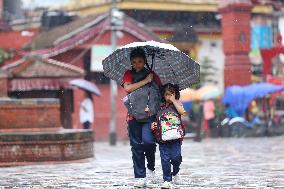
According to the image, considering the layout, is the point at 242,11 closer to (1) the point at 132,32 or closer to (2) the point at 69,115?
(1) the point at 132,32

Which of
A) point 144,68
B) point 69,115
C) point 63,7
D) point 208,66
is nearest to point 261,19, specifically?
point 208,66

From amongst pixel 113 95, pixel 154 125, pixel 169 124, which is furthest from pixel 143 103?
pixel 113 95

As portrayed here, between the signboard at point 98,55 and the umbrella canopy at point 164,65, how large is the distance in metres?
24.5

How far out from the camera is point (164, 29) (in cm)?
4838

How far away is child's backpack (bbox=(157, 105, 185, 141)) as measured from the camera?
1066 cm

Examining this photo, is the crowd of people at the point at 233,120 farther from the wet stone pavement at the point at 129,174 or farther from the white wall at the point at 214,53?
the wet stone pavement at the point at 129,174

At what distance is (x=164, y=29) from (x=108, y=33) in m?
11.7

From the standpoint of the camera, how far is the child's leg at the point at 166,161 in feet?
35.1

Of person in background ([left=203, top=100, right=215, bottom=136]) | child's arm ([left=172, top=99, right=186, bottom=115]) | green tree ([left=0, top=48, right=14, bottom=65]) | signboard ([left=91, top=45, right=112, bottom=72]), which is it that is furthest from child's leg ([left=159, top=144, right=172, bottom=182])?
green tree ([left=0, top=48, right=14, bottom=65])

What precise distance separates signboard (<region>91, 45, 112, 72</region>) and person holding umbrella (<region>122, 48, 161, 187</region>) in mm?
24969

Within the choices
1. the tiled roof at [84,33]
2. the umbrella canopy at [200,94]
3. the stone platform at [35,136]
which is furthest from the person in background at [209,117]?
the stone platform at [35,136]

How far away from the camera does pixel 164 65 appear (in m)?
11.4

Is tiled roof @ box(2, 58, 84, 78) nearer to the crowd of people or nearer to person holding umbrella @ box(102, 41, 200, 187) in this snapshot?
the crowd of people

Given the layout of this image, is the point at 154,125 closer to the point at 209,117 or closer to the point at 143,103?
the point at 143,103
